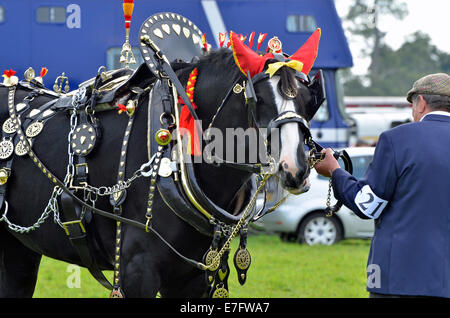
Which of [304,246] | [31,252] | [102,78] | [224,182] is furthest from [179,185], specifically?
[304,246]

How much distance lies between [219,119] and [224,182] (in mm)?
336

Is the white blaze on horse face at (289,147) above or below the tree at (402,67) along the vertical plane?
below

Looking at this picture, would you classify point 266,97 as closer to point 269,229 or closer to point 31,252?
point 31,252

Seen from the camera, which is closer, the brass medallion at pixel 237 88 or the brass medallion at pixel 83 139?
the brass medallion at pixel 237 88

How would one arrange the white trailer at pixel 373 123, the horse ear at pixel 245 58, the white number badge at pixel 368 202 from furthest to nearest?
1. the white trailer at pixel 373 123
2. the horse ear at pixel 245 58
3. the white number badge at pixel 368 202

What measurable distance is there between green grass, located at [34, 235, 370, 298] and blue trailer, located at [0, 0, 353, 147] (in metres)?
3.29

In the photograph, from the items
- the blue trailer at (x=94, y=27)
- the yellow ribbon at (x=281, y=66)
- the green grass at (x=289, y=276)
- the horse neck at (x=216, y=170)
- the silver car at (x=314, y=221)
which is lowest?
the green grass at (x=289, y=276)

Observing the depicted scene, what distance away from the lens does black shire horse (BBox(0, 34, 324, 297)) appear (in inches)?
126

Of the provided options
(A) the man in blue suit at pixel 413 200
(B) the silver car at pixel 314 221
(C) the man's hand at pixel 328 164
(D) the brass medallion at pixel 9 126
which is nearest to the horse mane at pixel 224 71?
(C) the man's hand at pixel 328 164

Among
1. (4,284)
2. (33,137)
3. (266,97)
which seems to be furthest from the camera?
(4,284)

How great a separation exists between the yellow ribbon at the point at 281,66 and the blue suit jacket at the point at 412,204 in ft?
Result: 1.75

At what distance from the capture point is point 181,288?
362 centimetres

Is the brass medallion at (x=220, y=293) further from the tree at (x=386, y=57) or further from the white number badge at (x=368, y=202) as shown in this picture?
the tree at (x=386, y=57)

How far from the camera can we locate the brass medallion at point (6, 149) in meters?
3.89
